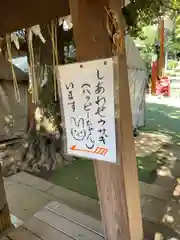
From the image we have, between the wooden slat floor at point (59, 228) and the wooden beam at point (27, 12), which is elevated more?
the wooden beam at point (27, 12)

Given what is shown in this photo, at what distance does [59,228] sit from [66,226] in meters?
0.05

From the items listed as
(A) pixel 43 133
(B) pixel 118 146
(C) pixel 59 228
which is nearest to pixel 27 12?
(B) pixel 118 146

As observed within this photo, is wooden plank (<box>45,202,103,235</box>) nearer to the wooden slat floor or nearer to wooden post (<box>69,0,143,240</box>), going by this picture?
the wooden slat floor

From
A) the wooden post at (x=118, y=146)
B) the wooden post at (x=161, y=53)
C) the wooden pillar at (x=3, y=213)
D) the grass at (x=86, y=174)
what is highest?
the wooden post at (x=161, y=53)

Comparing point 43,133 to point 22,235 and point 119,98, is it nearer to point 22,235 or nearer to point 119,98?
point 22,235

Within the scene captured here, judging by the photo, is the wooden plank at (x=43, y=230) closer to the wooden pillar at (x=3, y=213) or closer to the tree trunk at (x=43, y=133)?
the wooden pillar at (x=3, y=213)

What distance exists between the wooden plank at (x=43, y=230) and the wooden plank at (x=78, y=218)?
0.54 ft

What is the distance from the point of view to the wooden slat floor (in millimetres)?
1768

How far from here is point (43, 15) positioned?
4.52ft

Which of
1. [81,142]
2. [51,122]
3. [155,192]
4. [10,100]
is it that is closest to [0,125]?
[10,100]

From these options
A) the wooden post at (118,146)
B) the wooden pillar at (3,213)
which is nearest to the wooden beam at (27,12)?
the wooden post at (118,146)

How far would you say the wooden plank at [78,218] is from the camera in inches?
72.6

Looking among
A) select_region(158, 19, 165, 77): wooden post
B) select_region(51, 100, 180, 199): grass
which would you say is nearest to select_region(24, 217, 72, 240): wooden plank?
select_region(51, 100, 180, 199): grass

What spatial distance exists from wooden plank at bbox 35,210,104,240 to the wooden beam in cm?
141
